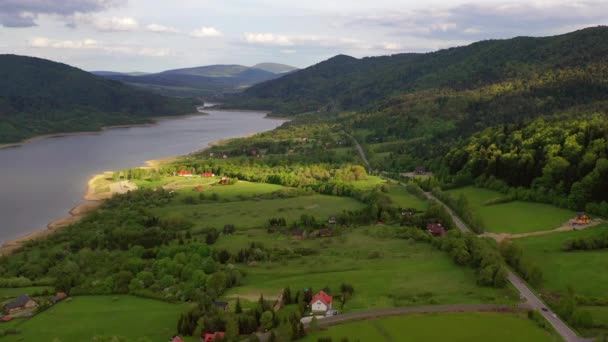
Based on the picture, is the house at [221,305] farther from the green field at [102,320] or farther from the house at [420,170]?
the house at [420,170]

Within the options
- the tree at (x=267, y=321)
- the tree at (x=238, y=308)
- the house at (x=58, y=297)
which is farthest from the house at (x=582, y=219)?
the house at (x=58, y=297)

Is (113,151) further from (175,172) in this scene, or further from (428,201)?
(428,201)

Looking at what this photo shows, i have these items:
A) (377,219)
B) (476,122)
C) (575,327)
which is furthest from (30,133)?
(575,327)

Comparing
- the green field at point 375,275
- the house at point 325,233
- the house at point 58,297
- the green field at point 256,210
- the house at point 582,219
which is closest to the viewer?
the green field at point 375,275

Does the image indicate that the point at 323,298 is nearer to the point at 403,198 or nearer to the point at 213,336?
the point at 213,336

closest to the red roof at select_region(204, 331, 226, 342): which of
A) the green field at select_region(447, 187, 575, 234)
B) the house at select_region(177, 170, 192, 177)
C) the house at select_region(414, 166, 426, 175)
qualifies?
the green field at select_region(447, 187, 575, 234)
